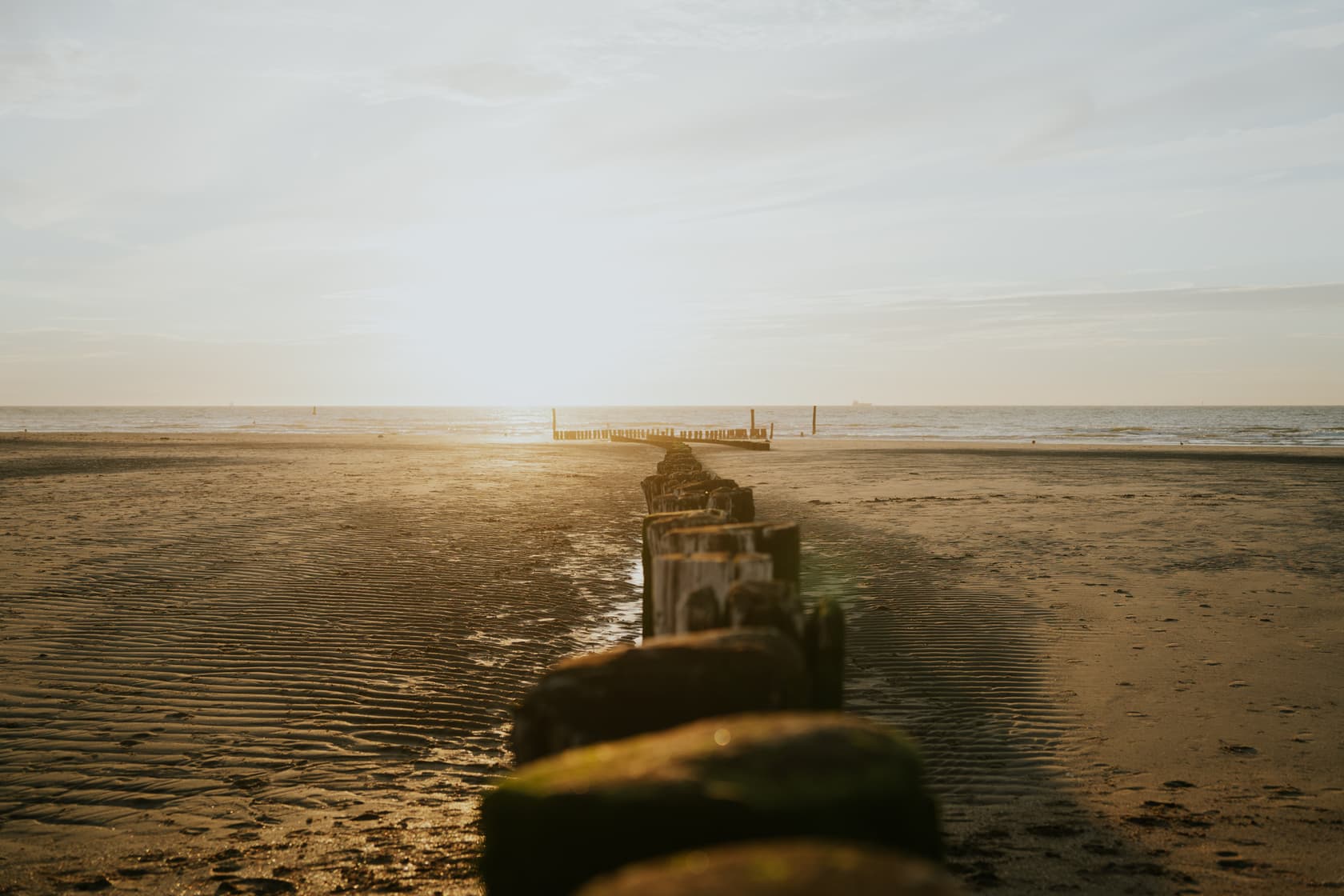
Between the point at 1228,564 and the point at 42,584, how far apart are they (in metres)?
12.4

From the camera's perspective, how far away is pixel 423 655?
23.7 feet

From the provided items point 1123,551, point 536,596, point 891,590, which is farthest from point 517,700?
point 1123,551

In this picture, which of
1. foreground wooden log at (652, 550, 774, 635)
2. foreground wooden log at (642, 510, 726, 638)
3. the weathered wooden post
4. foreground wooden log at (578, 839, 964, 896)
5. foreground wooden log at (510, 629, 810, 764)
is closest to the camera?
foreground wooden log at (578, 839, 964, 896)

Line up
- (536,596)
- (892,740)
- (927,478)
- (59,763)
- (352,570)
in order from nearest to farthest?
(892,740) < (59,763) < (536,596) < (352,570) < (927,478)

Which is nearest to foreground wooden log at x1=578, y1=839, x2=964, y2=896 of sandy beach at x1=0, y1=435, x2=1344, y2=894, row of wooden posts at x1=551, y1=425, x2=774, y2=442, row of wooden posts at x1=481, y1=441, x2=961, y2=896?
row of wooden posts at x1=481, y1=441, x2=961, y2=896

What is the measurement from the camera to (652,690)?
1.96 m

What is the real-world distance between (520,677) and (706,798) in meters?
5.57

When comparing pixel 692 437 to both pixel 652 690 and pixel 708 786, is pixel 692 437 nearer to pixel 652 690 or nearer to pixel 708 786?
pixel 652 690

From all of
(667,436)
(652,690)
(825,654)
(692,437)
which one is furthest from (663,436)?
(652,690)

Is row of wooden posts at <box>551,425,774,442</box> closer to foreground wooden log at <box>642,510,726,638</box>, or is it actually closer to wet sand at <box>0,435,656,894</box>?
wet sand at <box>0,435,656,894</box>

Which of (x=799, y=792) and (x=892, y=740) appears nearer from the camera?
(x=799, y=792)

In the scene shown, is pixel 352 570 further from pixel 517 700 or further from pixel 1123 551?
pixel 1123 551

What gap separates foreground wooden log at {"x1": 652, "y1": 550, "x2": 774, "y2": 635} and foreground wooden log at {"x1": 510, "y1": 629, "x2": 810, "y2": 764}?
732 millimetres

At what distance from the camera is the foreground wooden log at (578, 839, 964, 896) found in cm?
107
